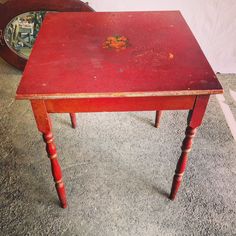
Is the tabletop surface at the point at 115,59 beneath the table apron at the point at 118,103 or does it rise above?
above

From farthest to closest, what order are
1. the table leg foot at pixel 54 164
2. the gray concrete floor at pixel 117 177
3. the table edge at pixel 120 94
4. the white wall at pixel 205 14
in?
the white wall at pixel 205 14 → the gray concrete floor at pixel 117 177 → the table leg foot at pixel 54 164 → the table edge at pixel 120 94

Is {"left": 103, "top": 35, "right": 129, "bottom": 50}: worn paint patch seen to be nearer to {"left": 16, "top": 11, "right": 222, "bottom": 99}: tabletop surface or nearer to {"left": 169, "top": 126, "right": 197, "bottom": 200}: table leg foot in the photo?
{"left": 16, "top": 11, "right": 222, "bottom": 99}: tabletop surface

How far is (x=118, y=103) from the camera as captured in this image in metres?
1.11

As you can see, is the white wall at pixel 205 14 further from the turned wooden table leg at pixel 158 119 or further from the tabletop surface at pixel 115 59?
the turned wooden table leg at pixel 158 119

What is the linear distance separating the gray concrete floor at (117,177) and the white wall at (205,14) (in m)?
0.58

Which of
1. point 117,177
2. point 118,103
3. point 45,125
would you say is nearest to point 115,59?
point 118,103

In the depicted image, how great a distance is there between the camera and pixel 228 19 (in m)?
2.19

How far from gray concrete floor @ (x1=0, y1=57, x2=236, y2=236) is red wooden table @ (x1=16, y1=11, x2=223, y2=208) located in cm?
16

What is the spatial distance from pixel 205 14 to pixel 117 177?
1454mm

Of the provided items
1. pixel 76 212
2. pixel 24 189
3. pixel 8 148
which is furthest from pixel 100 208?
pixel 8 148

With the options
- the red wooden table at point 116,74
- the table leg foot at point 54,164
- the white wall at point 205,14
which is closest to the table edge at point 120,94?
the red wooden table at point 116,74

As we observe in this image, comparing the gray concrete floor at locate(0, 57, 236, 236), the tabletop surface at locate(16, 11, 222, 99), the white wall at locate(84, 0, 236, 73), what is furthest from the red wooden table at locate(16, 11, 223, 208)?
the white wall at locate(84, 0, 236, 73)

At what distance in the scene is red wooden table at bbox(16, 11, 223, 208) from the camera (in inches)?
41.7

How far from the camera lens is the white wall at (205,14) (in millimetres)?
2121
